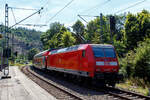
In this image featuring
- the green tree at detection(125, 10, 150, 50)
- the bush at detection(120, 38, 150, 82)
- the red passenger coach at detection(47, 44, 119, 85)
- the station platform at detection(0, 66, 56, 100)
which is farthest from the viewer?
the green tree at detection(125, 10, 150, 50)

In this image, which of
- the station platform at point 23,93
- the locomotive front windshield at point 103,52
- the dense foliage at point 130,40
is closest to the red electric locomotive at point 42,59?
the dense foliage at point 130,40

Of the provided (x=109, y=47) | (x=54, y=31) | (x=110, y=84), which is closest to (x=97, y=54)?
(x=109, y=47)

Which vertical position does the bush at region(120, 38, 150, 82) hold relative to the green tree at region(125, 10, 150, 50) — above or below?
below

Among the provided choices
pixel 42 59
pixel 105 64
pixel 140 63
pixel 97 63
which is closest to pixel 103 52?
pixel 105 64

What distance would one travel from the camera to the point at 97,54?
44.2 ft

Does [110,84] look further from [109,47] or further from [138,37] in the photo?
[138,37]

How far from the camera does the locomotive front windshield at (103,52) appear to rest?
1353cm

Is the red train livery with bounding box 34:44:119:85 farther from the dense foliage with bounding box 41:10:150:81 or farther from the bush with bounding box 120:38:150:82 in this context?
the dense foliage with bounding box 41:10:150:81

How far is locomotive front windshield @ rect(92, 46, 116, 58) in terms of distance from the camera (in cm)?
1353

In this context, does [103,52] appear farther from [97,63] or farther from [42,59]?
[42,59]

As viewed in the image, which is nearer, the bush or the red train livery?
the red train livery

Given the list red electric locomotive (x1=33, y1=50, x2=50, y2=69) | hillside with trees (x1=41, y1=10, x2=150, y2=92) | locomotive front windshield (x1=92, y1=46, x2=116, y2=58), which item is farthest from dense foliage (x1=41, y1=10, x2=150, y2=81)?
red electric locomotive (x1=33, y1=50, x2=50, y2=69)

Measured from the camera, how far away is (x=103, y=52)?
13.8 m

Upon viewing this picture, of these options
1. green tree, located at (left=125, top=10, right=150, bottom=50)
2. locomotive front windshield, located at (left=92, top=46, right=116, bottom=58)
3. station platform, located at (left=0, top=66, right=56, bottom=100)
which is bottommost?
station platform, located at (left=0, top=66, right=56, bottom=100)
